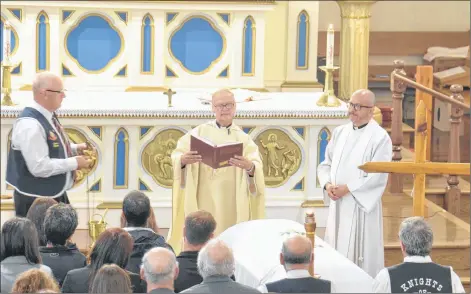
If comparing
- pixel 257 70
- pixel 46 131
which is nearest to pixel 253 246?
pixel 46 131

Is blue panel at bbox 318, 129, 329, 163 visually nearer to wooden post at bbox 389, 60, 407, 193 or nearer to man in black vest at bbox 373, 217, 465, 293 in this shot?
wooden post at bbox 389, 60, 407, 193

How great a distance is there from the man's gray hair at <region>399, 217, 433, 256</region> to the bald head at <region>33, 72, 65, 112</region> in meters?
3.05

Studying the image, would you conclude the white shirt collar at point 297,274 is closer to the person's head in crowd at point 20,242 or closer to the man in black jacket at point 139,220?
the man in black jacket at point 139,220

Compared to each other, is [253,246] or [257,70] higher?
[257,70]

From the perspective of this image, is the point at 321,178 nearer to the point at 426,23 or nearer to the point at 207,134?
the point at 207,134

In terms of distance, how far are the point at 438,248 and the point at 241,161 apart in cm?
207

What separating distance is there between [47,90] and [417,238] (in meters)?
3.19

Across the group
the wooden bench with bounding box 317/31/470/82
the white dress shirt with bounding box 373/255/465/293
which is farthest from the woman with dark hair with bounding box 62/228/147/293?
the wooden bench with bounding box 317/31/470/82

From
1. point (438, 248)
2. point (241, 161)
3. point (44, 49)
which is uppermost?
point (44, 49)

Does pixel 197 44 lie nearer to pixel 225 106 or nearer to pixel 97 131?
pixel 97 131

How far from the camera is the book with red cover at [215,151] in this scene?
8.78m

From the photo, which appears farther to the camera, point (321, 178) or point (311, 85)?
point (311, 85)

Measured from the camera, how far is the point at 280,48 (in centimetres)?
1384

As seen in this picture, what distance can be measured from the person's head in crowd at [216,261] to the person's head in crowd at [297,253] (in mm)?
307
